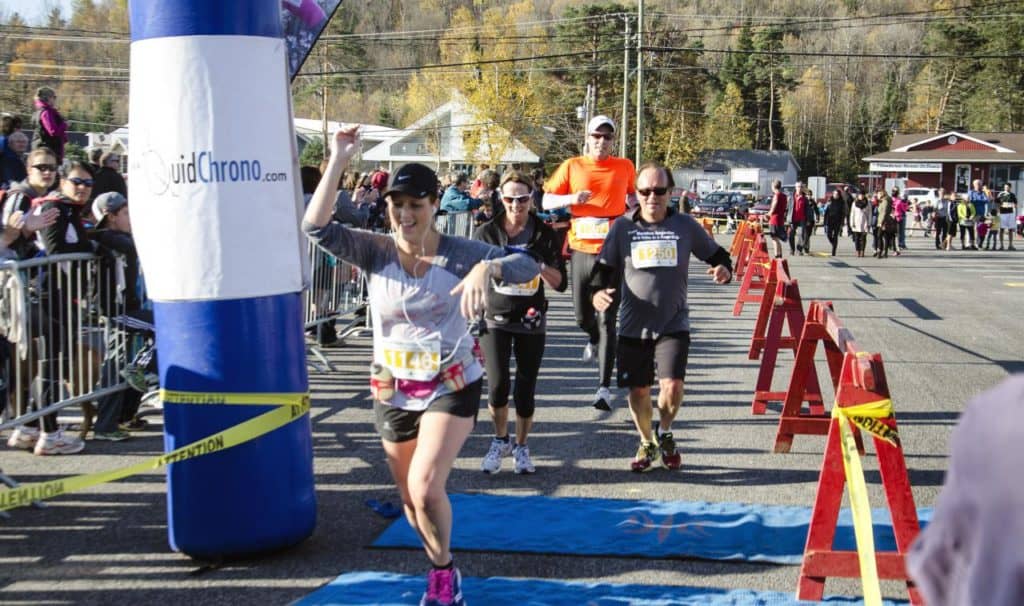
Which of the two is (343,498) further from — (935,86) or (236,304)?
(935,86)

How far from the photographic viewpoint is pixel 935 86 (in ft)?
337

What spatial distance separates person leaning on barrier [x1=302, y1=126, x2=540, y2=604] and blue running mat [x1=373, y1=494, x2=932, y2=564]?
113 centimetres

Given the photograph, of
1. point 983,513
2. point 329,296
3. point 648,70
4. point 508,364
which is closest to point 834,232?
point 329,296

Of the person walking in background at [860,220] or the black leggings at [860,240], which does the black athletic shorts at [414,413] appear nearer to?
the person walking in background at [860,220]

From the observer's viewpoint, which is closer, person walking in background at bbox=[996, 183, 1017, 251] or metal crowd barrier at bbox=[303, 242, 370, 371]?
metal crowd barrier at bbox=[303, 242, 370, 371]

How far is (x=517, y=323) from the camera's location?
6836mm

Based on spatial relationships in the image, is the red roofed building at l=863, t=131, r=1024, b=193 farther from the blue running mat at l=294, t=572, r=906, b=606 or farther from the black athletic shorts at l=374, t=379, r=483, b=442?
the black athletic shorts at l=374, t=379, r=483, b=442

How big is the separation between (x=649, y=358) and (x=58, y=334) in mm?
4258

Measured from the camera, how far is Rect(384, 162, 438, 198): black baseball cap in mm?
4508

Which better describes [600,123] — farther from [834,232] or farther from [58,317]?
[834,232]

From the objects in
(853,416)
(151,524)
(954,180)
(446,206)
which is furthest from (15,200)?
(954,180)

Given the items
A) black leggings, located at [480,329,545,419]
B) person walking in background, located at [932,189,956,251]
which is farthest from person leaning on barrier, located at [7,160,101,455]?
person walking in background, located at [932,189,956,251]

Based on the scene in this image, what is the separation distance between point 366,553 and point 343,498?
1.03 meters

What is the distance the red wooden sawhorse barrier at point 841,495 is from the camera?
15.2 ft
